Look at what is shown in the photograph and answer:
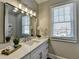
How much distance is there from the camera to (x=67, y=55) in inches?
135

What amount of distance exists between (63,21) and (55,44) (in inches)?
36.4

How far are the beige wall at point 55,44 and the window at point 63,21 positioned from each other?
228mm

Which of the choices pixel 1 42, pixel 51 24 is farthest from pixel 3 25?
pixel 51 24

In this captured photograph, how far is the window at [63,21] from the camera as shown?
3.39 m

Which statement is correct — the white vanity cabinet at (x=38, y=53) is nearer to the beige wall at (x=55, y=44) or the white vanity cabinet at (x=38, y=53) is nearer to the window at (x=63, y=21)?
the beige wall at (x=55, y=44)

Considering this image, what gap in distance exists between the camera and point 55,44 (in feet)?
12.5

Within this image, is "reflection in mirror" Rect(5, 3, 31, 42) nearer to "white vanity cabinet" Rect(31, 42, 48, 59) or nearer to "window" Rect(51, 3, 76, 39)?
"white vanity cabinet" Rect(31, 42, 48, 59)

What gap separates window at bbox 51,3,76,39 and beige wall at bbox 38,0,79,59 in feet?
0.75

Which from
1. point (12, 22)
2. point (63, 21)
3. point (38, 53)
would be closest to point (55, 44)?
point (63, 21)

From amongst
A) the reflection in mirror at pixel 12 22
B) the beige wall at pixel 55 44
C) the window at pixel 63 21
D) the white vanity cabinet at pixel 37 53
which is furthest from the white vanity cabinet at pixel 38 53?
the window at pixel 63 21

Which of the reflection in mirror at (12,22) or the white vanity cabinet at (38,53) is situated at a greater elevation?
the reflection in mirror at (12,22)

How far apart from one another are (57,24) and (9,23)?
2151mm

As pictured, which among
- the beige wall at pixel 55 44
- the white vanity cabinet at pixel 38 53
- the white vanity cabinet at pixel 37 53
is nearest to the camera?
the white vanity cabinet at pixel 37 53

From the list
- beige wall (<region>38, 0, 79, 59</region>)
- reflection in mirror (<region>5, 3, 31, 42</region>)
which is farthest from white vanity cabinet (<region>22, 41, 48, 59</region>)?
beige wall (<region>38, 0, 79, 59</region>)
